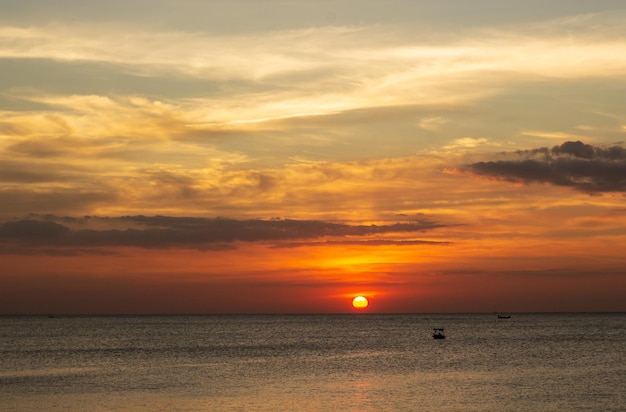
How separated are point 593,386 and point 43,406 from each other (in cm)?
4713

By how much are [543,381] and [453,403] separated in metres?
19.2

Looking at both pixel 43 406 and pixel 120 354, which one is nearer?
pixel 43 406

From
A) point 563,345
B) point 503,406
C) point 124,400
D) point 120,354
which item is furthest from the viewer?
point 563,345

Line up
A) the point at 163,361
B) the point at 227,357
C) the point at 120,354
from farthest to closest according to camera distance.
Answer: the point at 120,354 < the point at 227,357 < the point at 163,361

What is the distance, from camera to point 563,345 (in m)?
144

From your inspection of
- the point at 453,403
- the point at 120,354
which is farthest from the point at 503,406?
the point at 120,354

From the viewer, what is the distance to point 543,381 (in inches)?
3093

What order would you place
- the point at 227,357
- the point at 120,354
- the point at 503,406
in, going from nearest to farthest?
the point at 503,406 < the point at 227,357 < the point at 120,354

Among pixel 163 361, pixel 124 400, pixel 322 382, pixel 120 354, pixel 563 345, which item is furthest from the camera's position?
pixel 563 345

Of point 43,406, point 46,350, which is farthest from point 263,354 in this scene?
point 43,406

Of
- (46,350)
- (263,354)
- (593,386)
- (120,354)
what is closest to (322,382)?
(593,386)

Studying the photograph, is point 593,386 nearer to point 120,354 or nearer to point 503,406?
point 503,406

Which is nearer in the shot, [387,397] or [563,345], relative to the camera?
[387,397]

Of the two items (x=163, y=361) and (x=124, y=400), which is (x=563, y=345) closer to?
(x=163, y=361)
